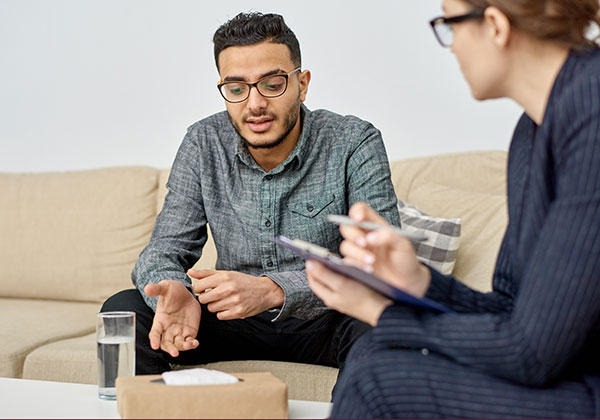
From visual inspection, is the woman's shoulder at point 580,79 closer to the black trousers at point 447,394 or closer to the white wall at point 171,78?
the black trousers at point 447,394

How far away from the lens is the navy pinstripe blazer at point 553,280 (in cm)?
86

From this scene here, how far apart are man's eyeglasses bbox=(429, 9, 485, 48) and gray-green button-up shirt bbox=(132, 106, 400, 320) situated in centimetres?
71

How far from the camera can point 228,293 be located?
1.48m

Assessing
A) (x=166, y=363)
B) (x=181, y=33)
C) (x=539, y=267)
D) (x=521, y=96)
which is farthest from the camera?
(x=181, y=33)

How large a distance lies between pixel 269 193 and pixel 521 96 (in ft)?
2.87

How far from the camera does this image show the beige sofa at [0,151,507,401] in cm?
197

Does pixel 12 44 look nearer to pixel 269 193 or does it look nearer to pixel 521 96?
pixel 269 193

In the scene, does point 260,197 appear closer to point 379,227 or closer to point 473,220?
point 473,220

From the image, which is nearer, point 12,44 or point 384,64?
point 384,64

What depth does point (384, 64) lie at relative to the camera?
263cm

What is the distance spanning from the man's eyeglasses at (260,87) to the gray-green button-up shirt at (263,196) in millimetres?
141

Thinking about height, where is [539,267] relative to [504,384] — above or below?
above

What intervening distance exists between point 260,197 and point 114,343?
61 cm

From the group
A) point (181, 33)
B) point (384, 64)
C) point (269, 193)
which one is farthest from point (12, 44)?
point (269, 193)
